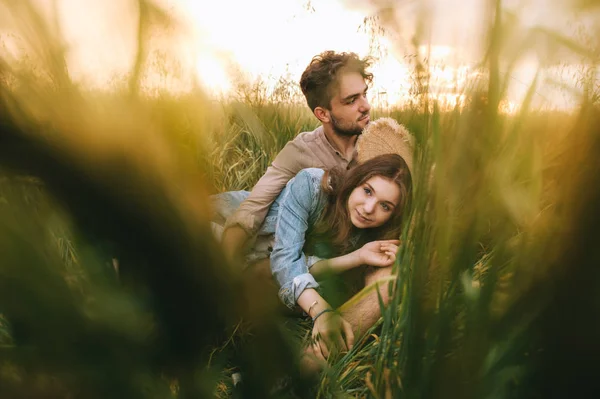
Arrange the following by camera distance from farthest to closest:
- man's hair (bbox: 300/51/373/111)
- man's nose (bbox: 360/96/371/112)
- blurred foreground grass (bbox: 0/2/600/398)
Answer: man's nose (bbox: 360/96/371/112) < man's hair (bbox: 300/51/373/111) < blurred foreground grass (bbox: 0/2/600/398)

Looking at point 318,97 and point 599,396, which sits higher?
point 318,97

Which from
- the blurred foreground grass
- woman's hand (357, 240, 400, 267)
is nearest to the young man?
woman's hand (357, 240, 400, 267)

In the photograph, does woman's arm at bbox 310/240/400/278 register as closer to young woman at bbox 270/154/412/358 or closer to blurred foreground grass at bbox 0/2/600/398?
young woman at bbox 270/154/412/358

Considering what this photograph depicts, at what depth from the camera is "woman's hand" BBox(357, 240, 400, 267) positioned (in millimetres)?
494

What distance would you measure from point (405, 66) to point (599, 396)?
109 millimetres

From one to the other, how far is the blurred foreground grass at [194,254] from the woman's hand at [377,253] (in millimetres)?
358

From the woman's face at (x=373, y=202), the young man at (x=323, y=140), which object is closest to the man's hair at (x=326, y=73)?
the young man at (x=323, y=140)

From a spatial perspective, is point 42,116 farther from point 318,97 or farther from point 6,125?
point 318,97

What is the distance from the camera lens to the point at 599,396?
123mm

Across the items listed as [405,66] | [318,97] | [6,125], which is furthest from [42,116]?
[318,97]

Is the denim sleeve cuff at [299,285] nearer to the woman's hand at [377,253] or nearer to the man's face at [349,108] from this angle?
the woman's hand at [377,253]

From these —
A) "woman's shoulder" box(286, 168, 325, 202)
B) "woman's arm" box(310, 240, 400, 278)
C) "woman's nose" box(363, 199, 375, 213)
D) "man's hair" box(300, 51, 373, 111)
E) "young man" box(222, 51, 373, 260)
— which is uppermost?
"man's hair" box(300, 51, 373, 111)

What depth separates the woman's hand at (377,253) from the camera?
0.49 meters

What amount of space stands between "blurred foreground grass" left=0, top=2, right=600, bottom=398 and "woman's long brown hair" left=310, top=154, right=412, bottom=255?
346 mm
